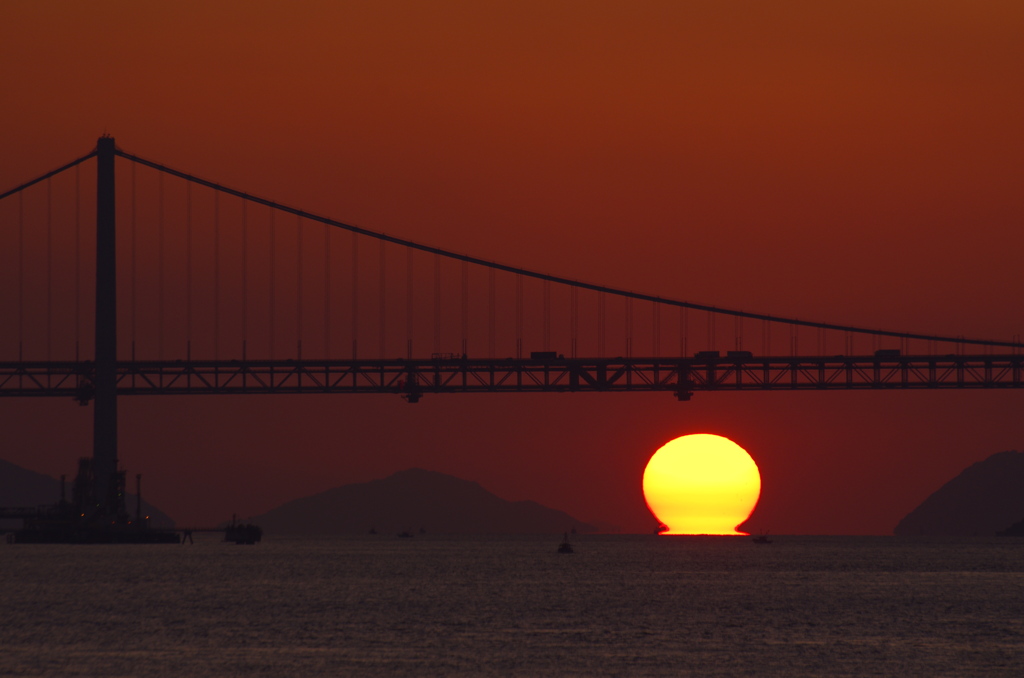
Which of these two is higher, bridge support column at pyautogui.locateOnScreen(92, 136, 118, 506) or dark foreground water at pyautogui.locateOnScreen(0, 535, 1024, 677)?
bridge support column at pyautogui.locateOnScreen(92, 136, 118, 506)

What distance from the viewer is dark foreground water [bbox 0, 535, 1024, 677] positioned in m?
47.7

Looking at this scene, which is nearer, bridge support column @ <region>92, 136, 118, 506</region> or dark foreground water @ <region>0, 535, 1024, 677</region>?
dark foreground water @ <region>0, 535, 1024, 677</region>

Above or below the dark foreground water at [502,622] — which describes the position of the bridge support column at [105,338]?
above

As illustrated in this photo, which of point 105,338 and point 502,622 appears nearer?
point 502,622

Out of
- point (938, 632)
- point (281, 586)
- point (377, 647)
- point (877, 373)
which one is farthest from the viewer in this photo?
point (877, 373)

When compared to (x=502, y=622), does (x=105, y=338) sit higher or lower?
higher

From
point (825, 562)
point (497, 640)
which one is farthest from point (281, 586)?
point (825, 562)

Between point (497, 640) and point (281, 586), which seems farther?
point (281, 586)

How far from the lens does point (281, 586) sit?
276ft

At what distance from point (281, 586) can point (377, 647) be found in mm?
33029

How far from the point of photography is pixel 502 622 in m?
60.7

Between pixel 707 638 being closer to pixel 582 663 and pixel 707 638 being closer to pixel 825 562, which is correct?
pixel 582 663

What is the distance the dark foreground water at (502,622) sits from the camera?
47.7 metres

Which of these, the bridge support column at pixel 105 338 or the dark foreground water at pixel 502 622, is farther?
the bridge support column at pixel 105 338
